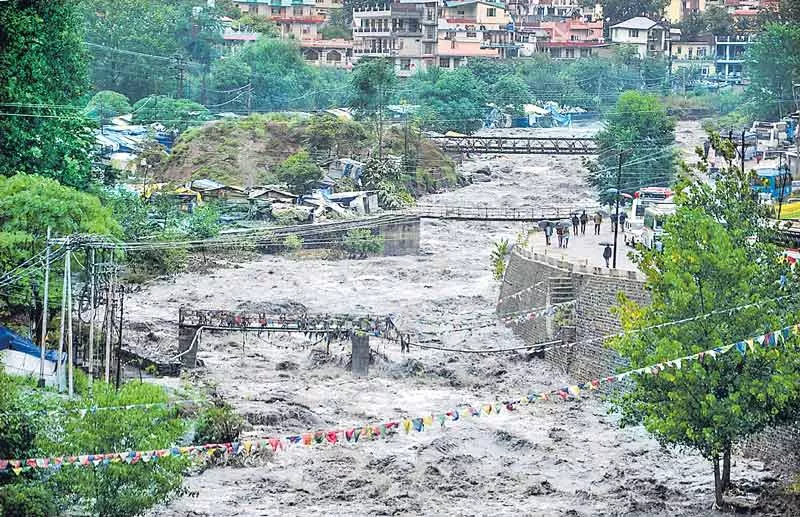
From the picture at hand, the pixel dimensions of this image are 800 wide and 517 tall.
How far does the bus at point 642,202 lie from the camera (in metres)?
50.8

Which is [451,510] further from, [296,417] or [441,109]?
[441,109]

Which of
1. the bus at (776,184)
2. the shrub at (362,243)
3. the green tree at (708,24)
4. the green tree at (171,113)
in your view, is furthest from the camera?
the green tree at (708,24)

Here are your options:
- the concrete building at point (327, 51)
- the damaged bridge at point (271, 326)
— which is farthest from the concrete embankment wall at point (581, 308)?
the concrete building at point (327, 51)

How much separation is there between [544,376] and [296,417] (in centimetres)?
745

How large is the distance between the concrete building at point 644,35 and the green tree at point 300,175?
52.2m

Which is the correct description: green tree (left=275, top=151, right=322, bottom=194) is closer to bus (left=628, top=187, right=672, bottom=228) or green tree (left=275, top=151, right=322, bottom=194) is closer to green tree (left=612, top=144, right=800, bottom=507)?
bus (left=628, top=187, right=672, bottom=228)

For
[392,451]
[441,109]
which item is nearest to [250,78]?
[441,109]

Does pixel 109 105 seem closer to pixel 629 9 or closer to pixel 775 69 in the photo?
pixel 775 69

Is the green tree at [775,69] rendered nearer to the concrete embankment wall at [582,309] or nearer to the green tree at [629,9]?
the green tree at [629,9]

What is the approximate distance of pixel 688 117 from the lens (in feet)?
329

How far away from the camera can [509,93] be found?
316 ft

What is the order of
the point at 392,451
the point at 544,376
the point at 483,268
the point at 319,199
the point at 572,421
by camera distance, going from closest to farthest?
the point at 392,451
the point at 572,421
the point at 544,376
the point at 483,268
the point at 319,199

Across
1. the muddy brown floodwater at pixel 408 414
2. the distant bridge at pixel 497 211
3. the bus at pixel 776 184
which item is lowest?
the muddy brown floodwater at pixel 408 414

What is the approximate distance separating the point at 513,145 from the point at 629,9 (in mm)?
50597
